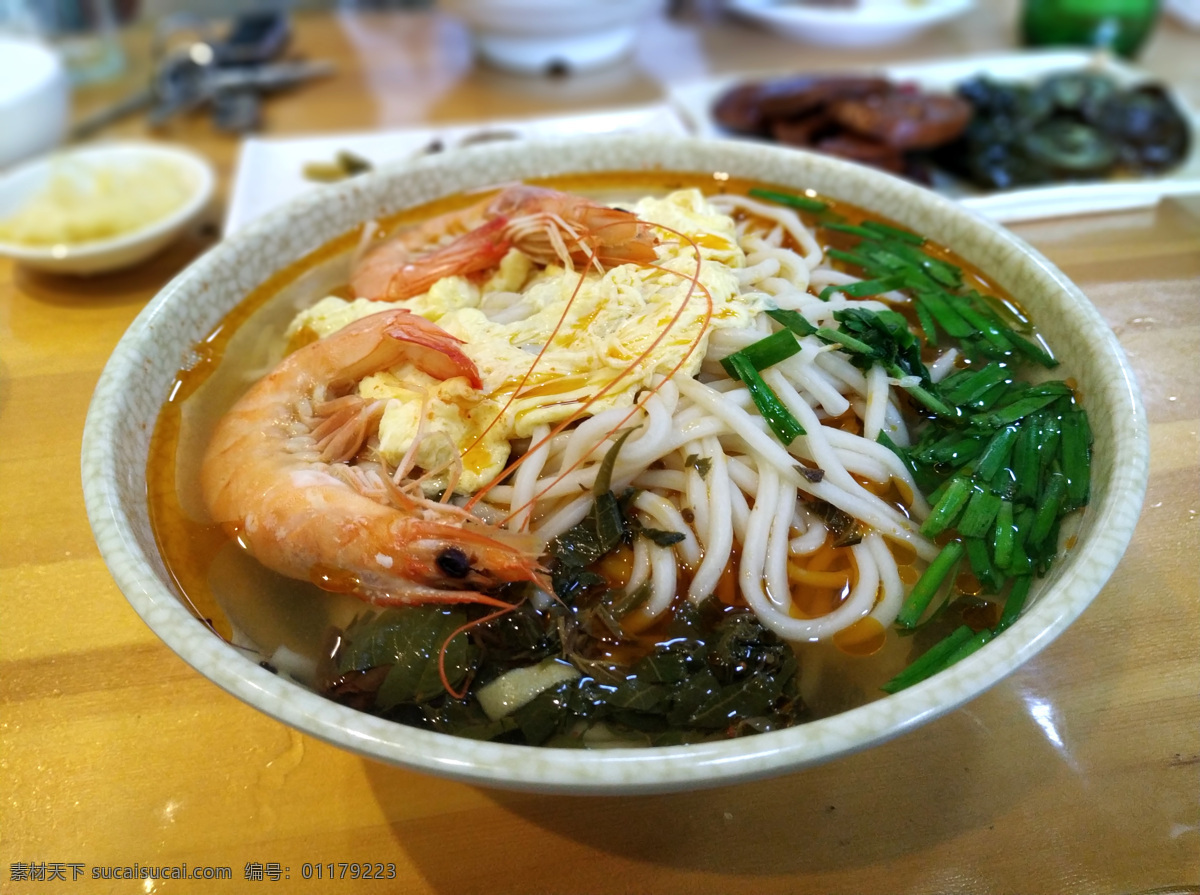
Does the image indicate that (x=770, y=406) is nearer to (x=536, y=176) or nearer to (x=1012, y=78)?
(x=536, y=176)

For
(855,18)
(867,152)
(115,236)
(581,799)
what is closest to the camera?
(581,799)

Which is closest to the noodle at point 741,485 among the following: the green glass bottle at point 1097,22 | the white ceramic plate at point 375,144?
the white ceramic plate at point 375,144

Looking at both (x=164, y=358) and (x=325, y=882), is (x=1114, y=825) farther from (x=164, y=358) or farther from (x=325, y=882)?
(x=164, y=358)

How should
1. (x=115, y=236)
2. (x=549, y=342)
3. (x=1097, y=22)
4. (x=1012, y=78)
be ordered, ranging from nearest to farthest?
(x=549, y=342) → (x=115, y=236) → (x=1012, y=78) → (x=1097, y=22)

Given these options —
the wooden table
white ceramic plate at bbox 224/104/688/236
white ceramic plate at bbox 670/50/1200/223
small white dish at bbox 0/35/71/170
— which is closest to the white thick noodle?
the wooden table

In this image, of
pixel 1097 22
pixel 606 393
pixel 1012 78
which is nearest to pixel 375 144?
pixel 606 393

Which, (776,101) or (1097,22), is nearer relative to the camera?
(776,101)

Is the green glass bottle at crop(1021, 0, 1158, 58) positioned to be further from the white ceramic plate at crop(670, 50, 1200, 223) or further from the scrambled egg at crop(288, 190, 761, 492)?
the scrambled egg at crop(288, 190, 761, 492)
